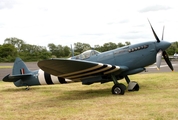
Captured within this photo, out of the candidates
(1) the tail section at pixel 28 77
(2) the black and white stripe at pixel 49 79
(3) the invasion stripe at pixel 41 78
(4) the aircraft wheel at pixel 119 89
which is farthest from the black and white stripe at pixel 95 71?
(3) the invasion stripe at pixel 41 78

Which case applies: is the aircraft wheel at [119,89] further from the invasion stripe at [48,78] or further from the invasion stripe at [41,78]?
the invasion stripe at [41,78]

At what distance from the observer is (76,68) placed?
791cm

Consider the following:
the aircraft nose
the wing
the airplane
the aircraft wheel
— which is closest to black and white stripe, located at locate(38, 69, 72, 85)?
the airplane

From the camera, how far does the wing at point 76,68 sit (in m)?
7.27

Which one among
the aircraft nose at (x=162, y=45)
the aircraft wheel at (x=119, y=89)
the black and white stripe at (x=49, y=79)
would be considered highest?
the aircraft nose at (x=162, y=45)

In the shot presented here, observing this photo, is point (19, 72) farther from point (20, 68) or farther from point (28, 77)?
point (28, 77)

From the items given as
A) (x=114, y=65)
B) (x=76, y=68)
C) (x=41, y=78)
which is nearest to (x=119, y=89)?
(x=114, y=65)

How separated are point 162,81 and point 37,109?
22.6 ft

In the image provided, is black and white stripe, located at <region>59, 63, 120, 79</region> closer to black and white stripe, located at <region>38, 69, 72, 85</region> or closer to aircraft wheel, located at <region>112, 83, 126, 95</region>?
aircraft wheel, located at <region>112, 83, 126, 95</region>

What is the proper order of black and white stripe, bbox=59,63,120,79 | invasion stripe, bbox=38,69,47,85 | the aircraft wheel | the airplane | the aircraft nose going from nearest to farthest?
the airplane, black and white stripe, bbox=59,63,120,79, the aircraft wheel, the aircraft nose, invasion stripe, bbox=38,69,47,85

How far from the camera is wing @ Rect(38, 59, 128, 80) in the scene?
7272 millimetres

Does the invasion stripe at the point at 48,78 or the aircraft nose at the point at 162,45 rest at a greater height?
the aircraft nose at the point at 162,45

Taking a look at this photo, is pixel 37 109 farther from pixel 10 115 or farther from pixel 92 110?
pixel 92 110

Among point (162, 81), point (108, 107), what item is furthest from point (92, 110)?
point (162, 81)
